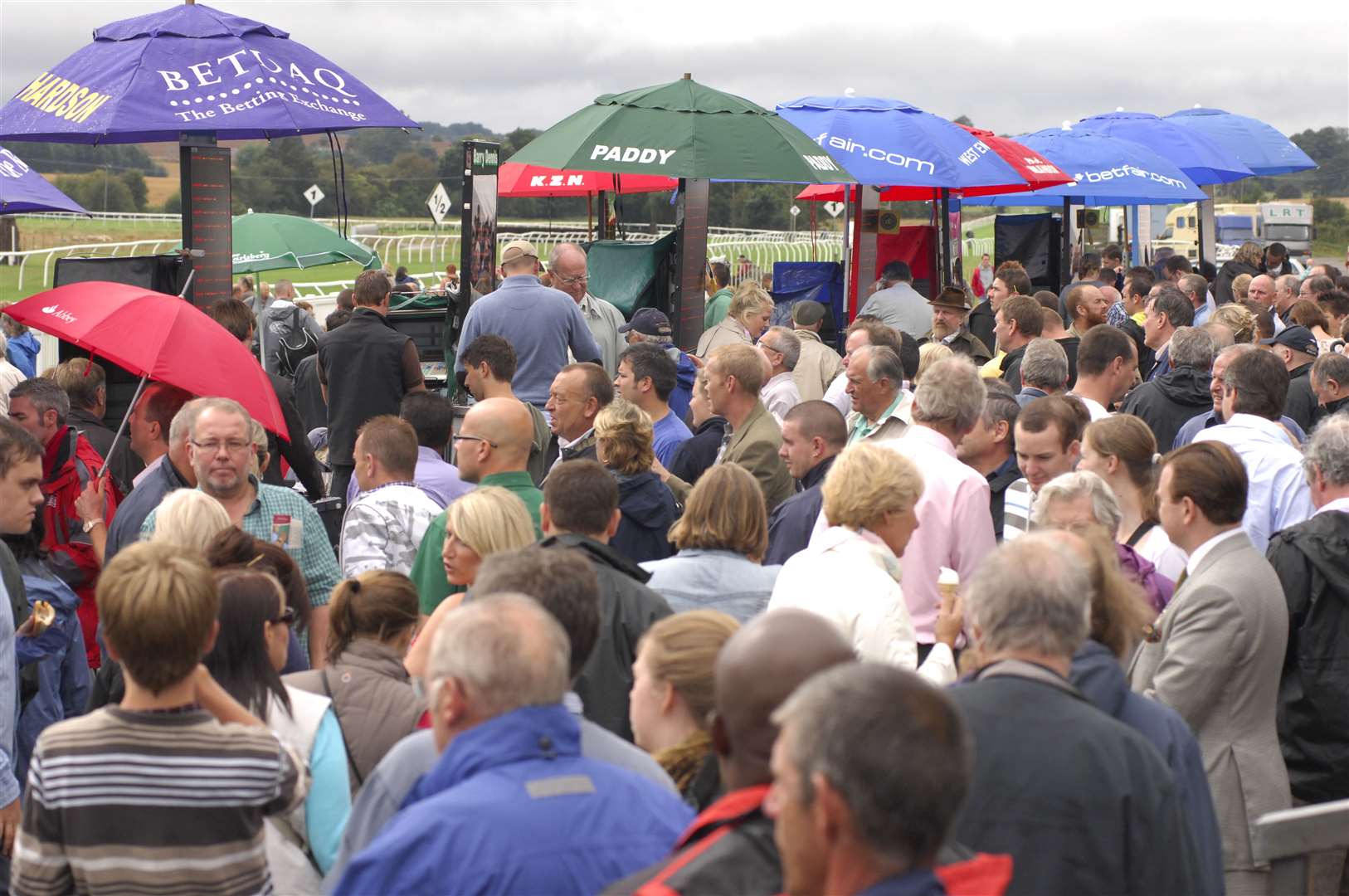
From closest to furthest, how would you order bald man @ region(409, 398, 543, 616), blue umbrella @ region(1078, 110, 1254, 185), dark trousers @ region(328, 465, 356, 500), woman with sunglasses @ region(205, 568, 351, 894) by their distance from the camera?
1. woman with sunglasses @ region(205, 568, 351, 894)
2. bald man @ region(409, 398, 543, 616)
3. dark trousers @ region(328, 465, 356, 500)
4. blue umbrella @ region(1078, 110, 1254, 185)

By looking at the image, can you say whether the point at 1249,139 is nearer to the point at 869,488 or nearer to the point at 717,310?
the point at 717,310

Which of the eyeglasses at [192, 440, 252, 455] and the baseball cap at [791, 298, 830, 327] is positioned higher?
the baseball cap at [791, 298, 830, 327]

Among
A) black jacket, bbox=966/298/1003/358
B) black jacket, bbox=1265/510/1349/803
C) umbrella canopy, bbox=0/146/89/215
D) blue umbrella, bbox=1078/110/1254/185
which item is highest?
blue umbrella, bbox=1078/110/1254/185

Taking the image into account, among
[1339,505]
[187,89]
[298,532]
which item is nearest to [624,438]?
[298,532]

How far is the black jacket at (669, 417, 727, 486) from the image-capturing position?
696cm

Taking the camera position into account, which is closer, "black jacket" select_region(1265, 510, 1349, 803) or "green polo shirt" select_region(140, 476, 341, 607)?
"black jacket" select_region(1265, 510, 1349, 803)

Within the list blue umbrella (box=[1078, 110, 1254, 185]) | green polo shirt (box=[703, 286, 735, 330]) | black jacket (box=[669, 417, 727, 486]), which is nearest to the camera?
black jacket (box=[669, 417, 727, 486])

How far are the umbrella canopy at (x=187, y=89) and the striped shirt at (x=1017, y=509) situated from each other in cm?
412

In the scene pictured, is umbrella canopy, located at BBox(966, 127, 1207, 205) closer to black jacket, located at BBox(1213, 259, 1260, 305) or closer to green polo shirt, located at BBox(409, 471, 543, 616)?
black jacket, located at BBox(1213, 259, 1260, 305)

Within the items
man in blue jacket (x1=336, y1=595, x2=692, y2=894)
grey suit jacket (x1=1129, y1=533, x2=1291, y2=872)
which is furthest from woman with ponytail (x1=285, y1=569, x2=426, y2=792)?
grey suit jacket (x1=1129, y1=533, x2=1291, y2=872)

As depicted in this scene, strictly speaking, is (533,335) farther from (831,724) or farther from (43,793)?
(831,724)

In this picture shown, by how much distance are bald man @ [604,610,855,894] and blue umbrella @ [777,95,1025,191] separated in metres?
9.38

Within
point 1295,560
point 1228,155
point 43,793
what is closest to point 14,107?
point 43,793

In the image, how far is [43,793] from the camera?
3.00 metres
